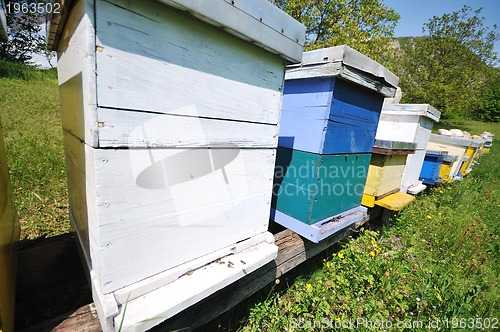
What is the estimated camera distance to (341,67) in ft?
4.48

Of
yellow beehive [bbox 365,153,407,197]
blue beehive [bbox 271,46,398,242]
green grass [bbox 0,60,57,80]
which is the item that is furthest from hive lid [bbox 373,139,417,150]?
green grass [bbox 0,60,57,80]

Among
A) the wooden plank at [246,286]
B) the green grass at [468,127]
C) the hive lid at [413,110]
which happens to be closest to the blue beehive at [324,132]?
the wooden plank at [246,286]

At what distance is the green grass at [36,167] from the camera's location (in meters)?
2.43

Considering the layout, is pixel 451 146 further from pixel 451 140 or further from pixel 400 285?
pixel 400 285

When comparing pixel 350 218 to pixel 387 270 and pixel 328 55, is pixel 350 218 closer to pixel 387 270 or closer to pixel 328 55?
pixel 387 270

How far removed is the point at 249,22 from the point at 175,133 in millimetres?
531

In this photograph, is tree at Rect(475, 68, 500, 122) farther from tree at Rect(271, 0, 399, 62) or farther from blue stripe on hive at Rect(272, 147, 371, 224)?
blue stripe on hive at Rect(272, 147, 371, 224)

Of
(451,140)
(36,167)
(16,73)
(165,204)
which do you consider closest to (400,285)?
(165,204)

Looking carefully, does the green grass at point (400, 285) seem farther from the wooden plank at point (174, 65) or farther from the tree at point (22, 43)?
the tree at point (22, 43)

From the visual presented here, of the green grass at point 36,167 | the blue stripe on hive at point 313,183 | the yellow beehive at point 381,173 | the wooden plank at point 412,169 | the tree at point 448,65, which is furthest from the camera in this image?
the tree at point 448,65

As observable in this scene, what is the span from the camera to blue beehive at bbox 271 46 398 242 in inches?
57.7

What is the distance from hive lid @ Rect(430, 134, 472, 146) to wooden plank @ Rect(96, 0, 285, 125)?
557 centimetres

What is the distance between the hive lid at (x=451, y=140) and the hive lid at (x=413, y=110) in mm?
2314

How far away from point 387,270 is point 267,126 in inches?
76.0
